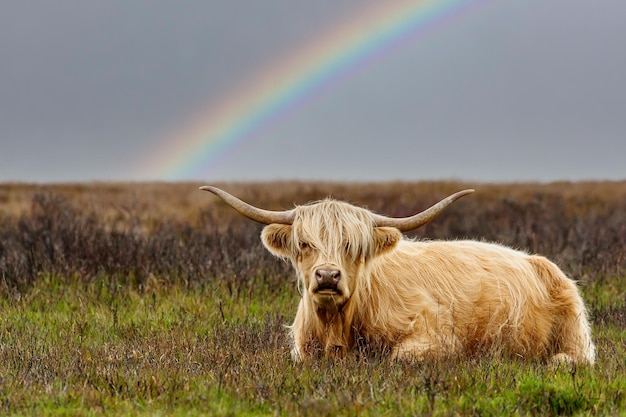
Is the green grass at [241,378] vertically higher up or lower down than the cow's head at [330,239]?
lower down

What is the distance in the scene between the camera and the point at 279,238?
6.53 m

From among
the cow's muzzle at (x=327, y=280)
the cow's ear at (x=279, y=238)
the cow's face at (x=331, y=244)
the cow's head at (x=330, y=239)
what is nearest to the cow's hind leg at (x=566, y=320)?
the cow's head at (x=330, y=239)

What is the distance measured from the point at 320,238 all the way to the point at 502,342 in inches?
67.8

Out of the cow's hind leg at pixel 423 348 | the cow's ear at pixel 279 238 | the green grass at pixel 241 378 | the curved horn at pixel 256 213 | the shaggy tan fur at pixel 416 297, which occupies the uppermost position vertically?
the curved horn at pixel 256 213

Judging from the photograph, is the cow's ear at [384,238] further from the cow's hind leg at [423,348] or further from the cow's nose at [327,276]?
the cow's nose at [327,276]

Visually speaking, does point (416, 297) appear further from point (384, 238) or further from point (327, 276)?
point (327, 276)

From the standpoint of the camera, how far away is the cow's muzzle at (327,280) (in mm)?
5750

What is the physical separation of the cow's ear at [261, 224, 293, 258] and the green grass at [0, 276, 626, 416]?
29.6 inches

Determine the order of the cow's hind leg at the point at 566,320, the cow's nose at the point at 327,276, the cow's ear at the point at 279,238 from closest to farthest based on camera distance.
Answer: the cow's nose at the point at 327,276, the cow's ear at the point at 279,238, the cow's hind leg at the point at 566,320

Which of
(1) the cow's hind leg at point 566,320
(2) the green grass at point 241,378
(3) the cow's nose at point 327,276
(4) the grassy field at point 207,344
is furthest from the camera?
(1) the cow's hind leg at point 566,320

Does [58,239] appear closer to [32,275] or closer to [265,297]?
[32,275]

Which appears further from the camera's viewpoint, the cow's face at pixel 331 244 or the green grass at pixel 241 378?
the cow's face at pixel 331 244

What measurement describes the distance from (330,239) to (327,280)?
0.51 m

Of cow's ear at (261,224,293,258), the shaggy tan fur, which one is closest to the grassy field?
the shaggy tan fur
